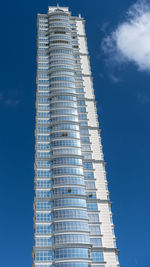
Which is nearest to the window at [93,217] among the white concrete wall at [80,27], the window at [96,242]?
the window at [96,242]

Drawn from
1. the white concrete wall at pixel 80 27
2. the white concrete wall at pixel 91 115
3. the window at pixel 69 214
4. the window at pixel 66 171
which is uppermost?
the white concrete wall at pixel 80 27

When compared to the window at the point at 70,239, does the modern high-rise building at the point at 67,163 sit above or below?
above

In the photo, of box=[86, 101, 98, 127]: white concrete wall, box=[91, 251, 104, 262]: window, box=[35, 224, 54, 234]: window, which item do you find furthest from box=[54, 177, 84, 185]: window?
box=[86, 101, 98, 127]: white concrete wall

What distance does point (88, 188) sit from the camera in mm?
93562

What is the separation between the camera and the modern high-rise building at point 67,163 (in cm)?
7925

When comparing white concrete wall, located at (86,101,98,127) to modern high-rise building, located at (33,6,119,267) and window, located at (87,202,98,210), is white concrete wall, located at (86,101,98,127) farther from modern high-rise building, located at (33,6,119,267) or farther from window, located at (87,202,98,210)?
window, located at (87,202,98,210)

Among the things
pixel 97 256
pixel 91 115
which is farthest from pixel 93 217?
pixel 91 115

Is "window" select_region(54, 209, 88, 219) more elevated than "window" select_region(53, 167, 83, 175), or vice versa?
"window" select_region(53, 167, 83, 175)

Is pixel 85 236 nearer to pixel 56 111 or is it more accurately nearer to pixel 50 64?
pixel 56 111

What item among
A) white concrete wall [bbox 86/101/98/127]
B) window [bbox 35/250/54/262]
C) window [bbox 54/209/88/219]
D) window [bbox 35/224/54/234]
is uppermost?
white concrete wall [bbox 86/101/98/127]

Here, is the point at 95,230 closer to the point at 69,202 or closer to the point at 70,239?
the point at 70,239

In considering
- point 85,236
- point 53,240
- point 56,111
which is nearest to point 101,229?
point 85,236

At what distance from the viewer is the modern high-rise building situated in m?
79.2

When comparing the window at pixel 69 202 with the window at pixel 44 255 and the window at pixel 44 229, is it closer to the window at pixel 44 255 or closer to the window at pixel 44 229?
the window at pixel 44 229
